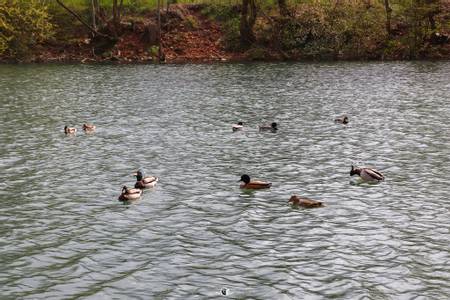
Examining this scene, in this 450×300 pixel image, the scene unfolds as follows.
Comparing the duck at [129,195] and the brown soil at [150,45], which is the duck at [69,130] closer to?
the duck at [129,195]

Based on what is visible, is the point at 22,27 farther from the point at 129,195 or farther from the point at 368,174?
the point at 368,174

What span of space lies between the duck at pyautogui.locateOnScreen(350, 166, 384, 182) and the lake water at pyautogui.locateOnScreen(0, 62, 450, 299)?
485 mm

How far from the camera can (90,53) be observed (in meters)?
88.8

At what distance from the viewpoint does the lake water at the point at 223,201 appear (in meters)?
15.0

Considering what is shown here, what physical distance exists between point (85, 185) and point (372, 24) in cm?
7092

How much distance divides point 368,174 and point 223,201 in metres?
6.75

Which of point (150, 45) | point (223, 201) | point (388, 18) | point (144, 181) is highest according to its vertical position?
point (388, 18)

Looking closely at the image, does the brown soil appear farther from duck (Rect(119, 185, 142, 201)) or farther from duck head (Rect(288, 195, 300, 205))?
duck head (Rect(288, 195, 300, 205))

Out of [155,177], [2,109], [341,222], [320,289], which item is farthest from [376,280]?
[2,109]

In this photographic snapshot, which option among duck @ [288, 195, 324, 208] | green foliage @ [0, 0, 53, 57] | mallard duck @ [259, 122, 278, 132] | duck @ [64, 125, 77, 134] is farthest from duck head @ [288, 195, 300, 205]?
green foliage @ [0, 0, 53, 57]

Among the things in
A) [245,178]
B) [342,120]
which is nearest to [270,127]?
[342,120]

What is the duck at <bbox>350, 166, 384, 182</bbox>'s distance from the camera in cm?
2397

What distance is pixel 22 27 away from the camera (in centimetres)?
8556

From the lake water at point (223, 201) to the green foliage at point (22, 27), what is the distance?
4070 cm
